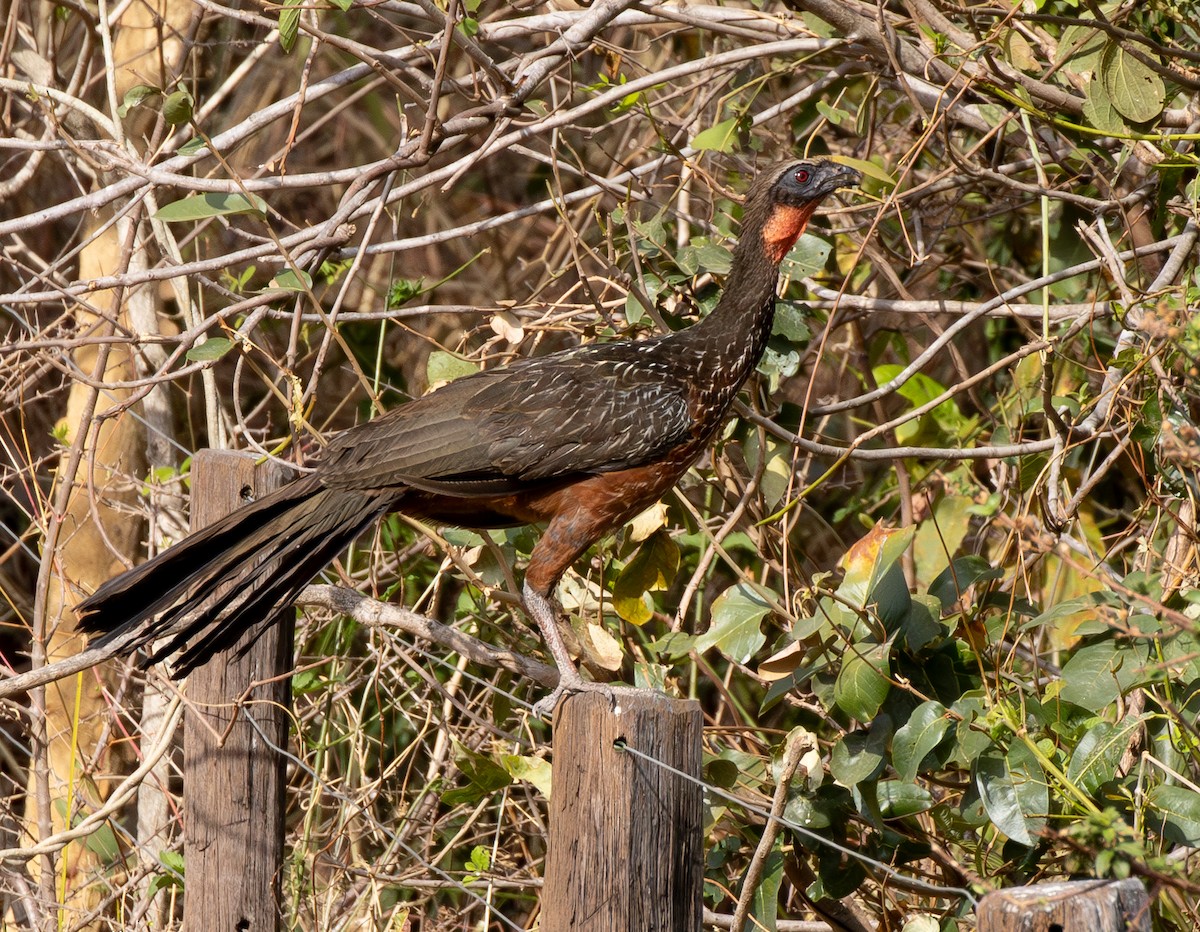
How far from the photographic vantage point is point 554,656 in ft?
11.7

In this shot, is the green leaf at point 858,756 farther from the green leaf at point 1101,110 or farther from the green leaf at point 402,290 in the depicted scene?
the green leaf at point 402,290

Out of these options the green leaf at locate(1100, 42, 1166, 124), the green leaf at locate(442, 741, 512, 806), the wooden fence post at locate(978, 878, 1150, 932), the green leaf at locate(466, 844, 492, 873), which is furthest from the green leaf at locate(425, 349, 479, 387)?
the wooden fence post at locate(978, 878, 1150, 932)

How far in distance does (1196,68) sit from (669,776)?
3004mm

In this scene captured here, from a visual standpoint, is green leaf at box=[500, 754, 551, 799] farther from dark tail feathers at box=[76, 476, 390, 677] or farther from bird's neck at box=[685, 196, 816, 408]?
bird's neck at box=[685, 196, 816, 408]

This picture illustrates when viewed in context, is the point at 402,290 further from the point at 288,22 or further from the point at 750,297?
the point at 750,297

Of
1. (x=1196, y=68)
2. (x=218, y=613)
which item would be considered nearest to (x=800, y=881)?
(x=218, y=613)

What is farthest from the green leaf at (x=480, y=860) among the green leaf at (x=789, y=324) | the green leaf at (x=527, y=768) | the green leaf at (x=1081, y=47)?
the green leaf at (x=1081, y=47)

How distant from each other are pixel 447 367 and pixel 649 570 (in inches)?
37.4

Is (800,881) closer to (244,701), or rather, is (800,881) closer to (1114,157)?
(244,701)

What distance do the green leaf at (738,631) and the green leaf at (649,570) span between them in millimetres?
488

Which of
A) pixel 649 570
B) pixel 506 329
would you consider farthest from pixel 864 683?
pixel 506 329

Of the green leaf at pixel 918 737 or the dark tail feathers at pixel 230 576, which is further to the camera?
the green leaf at pixel 918 737

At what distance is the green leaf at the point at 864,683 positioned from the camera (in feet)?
11.0

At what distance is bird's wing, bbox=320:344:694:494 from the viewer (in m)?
3.59
